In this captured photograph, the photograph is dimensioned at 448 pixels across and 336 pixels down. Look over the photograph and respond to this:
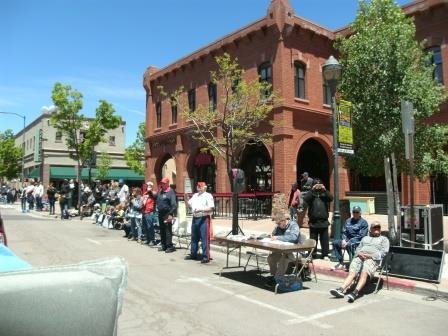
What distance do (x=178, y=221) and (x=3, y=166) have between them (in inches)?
1988

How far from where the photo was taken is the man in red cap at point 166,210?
11766mm

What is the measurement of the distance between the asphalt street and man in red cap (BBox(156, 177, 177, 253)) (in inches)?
73.8

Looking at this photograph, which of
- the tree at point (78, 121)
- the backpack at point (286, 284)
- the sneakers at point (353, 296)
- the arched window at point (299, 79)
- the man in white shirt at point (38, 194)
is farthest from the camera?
the man in white shirt at point (38, 194)

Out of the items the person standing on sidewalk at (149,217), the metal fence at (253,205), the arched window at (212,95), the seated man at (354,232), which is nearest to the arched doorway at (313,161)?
the metal fence at (253,205)

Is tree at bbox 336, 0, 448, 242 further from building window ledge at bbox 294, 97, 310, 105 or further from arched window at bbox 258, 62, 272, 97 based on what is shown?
arched window at bbox 258, 62, 272, 97

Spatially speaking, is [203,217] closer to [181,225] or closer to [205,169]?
[181,225]

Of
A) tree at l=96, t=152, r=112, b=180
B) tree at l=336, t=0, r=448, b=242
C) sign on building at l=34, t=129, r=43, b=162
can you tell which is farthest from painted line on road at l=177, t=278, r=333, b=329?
sign on building at l=34, t=129, r=43, b=162

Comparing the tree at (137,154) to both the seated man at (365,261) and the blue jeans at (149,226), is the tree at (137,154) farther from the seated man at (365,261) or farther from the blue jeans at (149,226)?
the seated man at (365,261)

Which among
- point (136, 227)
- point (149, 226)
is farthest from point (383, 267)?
point (136, 227)

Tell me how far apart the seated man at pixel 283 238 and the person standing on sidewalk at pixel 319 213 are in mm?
1768

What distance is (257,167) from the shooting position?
25422mm

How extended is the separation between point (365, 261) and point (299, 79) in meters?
16.0

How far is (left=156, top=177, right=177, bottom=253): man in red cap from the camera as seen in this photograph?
11766mm

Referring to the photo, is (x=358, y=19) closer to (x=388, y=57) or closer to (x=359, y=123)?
(x=388, y=57)
